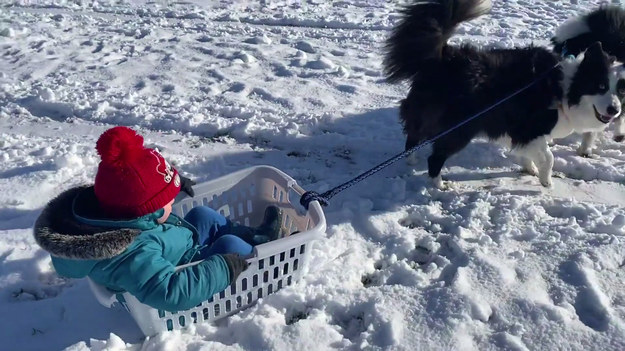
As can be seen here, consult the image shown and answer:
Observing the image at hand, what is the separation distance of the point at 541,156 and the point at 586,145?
702 millimetres

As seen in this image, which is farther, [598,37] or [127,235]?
[598,37]

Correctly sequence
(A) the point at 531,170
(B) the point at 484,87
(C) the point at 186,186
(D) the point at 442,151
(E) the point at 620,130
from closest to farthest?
(C) the point at 186,186
(B) the point at 484,87
(D) the point at 442,151
(A) the point at 531,170
(E) the point at 620,130

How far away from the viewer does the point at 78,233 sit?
2.13 metres

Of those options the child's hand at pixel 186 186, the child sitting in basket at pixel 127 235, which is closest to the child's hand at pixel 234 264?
the child sitting in basket at pixel 127 235

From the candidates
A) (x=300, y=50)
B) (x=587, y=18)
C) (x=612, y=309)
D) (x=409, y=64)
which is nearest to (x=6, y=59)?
(x=300, y=50)

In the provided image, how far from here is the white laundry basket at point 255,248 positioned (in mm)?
2383

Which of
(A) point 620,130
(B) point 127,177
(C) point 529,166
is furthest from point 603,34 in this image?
(B) point 127,177

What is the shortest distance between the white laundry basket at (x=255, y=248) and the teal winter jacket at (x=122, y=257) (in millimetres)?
139

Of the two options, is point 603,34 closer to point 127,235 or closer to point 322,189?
point 322,189

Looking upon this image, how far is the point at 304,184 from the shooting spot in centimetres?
372

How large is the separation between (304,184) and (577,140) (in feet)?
7.49

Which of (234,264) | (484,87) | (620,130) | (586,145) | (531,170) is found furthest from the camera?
(620,130)

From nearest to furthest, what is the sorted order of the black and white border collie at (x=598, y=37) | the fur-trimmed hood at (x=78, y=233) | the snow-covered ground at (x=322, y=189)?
the fur-trimmed hood at (x=78, y=233), the snow-covered ground at (x=322, y=189), the black and white border collie at (x=598, y=37)

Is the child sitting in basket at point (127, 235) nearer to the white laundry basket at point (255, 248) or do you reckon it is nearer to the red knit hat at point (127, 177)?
the red knit hat at point (127, 177)
